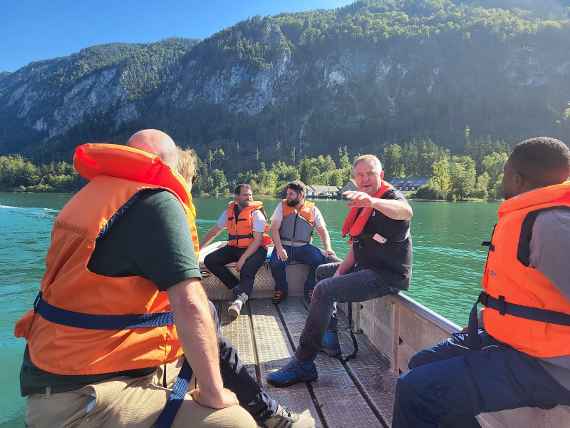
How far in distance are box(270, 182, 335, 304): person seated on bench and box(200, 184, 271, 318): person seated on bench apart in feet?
0.58

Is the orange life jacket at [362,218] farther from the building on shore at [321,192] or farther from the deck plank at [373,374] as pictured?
the building on shore at [321,192]

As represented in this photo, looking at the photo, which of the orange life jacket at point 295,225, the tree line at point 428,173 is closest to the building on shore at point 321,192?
the tree line at point 428,173

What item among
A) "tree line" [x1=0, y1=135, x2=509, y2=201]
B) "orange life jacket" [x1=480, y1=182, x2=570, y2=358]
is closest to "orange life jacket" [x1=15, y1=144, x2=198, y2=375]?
"orange life jacket" [x1=480, y1=182, x2=570, y2=358]

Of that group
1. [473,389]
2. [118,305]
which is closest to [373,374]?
[473,389]

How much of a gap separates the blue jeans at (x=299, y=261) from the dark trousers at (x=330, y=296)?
1.94 metres

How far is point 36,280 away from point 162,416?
12.3 metres

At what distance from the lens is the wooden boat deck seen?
9.26ft

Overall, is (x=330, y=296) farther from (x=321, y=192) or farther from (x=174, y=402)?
(x=321, y=192)

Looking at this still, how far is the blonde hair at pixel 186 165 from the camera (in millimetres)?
1919

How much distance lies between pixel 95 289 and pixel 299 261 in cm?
398

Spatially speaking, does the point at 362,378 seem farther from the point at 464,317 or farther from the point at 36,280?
the point at 36,280

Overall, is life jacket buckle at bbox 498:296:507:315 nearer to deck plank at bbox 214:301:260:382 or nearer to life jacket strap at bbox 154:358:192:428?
life jacket strap at bbox 154:358:192:428

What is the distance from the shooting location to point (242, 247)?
540 cm

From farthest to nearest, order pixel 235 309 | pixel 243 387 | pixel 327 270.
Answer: pixel 235 309, pixel 327 270, pixel 243 387
